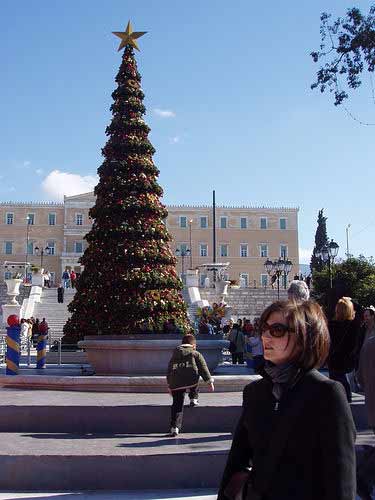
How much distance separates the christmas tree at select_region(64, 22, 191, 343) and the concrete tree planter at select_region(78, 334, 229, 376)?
325cm

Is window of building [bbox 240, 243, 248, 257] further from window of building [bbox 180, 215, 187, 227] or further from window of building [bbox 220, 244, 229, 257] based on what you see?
window of building [bbox 180, 215, 187, 227]

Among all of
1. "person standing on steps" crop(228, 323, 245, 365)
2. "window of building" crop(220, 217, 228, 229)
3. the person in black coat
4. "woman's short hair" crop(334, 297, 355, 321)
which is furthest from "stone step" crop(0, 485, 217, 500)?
"window of building" crop(220, 217, 228, 229)

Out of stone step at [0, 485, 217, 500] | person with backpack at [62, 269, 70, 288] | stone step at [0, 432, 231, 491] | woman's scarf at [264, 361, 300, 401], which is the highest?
person with backpack at [62, 269, 70, 288]

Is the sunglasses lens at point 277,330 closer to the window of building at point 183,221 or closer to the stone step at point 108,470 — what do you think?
the stone step at point 108,470

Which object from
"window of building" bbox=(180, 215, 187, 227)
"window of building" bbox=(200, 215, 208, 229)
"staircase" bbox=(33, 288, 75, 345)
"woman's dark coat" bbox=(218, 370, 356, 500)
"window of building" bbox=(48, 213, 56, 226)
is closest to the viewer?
"woman's dark coat" bbox=(218, 370, 356, 500)

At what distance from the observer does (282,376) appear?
254 centimetres

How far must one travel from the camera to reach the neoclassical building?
81.8m

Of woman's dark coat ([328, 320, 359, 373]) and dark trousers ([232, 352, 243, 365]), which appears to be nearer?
woman's dark coat ([328, 320, 359, 373])

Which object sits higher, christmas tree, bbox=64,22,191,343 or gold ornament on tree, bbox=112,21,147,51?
gold ornament on tree, bbox=112,21,147,51

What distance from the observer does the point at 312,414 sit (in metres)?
2.42

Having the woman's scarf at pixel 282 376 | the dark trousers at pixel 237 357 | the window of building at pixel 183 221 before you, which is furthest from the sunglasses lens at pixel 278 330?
the window of building at pixel 183 221

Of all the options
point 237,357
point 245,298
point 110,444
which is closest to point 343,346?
point 110,444

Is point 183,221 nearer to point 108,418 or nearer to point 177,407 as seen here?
point 108,418

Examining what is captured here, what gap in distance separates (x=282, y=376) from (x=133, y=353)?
31.2 ft
